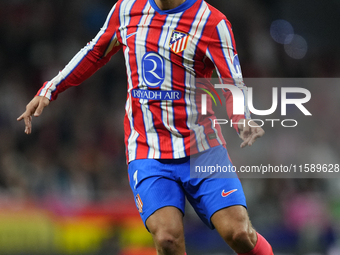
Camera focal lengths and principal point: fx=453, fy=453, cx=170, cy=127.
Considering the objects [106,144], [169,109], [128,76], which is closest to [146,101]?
[169,109]

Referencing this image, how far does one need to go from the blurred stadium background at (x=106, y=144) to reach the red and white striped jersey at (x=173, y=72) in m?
2.39

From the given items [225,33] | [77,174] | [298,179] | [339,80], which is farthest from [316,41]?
[225,33]

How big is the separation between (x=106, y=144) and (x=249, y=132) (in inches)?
166

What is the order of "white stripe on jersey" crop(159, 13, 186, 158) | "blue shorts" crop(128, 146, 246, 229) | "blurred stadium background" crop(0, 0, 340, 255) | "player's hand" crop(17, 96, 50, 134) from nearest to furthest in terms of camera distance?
"blue shorts" crop(128, 146, 246, 229) < "white stripe on jersey" crop(159, 13, 186, 158) < "player's hand" crop(17, 96, 50, 134) < "blurred stadium background" crop(0, 0, 340, 255)

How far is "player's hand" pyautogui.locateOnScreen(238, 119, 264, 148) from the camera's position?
2.35 metres

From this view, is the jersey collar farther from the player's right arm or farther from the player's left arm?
the player's right arm

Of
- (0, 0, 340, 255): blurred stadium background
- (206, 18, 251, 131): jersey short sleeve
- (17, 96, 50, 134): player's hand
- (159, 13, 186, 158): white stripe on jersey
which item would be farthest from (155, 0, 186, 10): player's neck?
(0, 0, 340, 255): blurred stadium background

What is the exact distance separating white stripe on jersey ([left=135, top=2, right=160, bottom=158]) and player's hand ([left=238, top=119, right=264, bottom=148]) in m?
0.53

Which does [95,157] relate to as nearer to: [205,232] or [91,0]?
[205,232]

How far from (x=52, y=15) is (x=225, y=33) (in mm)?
4929

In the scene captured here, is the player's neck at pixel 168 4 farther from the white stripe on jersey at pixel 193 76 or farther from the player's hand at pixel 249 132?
the player's hand at pixel 249 132

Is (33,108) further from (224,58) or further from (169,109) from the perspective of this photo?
(224,58)

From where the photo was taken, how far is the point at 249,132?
2439 millimetres

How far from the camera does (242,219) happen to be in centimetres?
252
